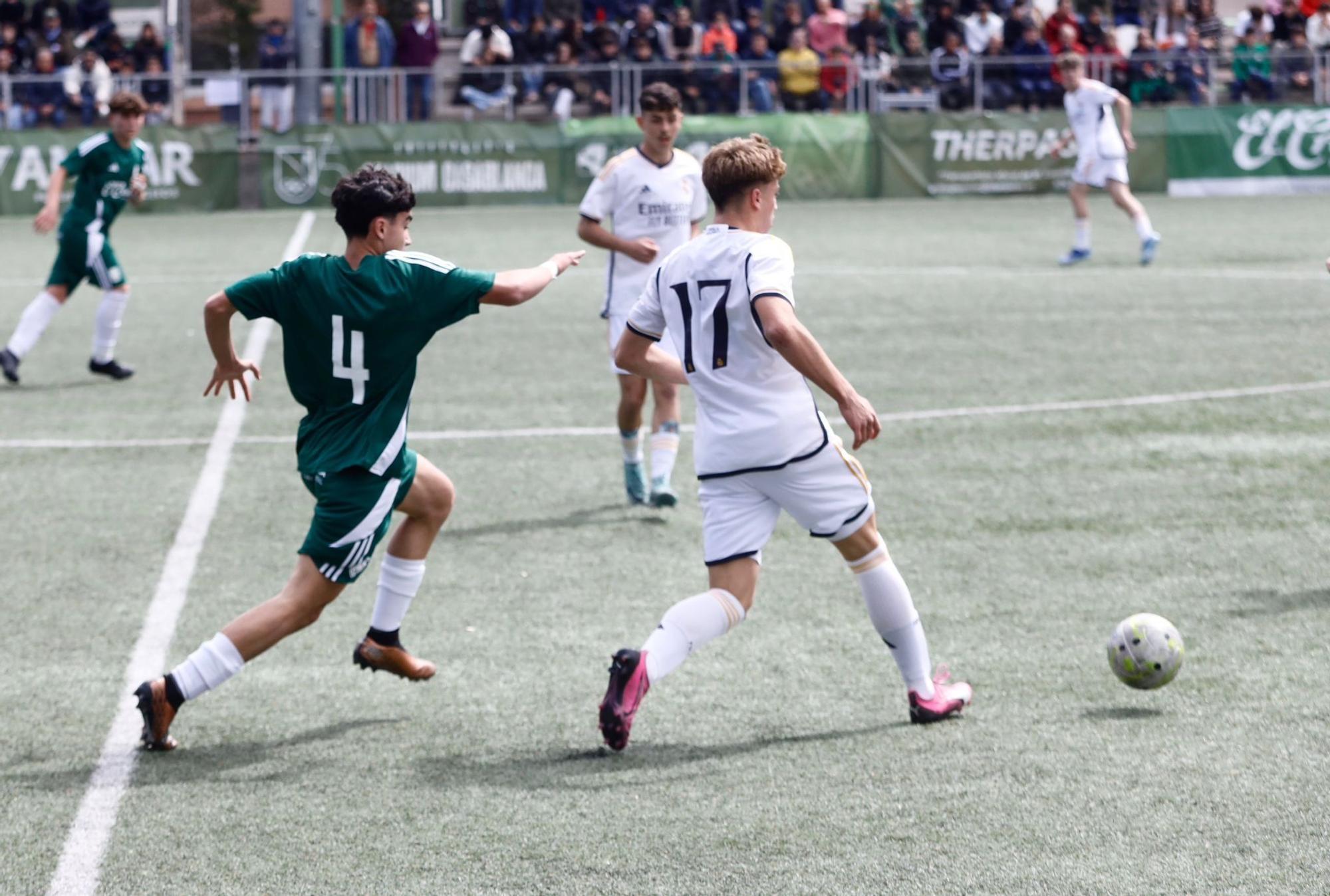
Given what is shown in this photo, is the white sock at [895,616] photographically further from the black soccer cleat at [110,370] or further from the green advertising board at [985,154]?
the green advertising board at [985,154]

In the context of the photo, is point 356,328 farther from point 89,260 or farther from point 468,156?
point 468,156

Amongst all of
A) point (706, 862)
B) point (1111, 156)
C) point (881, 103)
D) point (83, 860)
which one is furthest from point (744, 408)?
point (881, 103)

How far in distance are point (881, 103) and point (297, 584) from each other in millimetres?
26278

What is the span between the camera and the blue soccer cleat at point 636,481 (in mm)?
9258

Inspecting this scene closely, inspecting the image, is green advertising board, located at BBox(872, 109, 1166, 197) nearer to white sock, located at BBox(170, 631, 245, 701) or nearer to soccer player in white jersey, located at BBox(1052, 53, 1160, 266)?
soccer player in white jersey, located at BBox(1052, 53, 1160, 266)

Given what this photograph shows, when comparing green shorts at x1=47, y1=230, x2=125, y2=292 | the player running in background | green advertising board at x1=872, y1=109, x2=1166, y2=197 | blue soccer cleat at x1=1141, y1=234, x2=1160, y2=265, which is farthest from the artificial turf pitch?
green advertising board at x1=872, y1=109, x2=1166, y2=197

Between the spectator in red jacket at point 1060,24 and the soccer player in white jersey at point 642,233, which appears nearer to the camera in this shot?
the soccer player in white jersey at point 642,233

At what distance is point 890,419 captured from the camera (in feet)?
37.2

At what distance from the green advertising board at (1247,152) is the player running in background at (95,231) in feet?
64.6

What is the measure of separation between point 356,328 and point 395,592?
1161 mm

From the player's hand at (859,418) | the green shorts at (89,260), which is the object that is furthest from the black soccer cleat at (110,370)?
the player's hand at (859,418)

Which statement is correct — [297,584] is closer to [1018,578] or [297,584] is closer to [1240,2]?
[1018,578]

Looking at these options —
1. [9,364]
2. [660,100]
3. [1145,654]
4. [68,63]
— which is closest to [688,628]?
[1145,654]

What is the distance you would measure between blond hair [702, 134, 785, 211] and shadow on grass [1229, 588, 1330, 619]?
295cm
